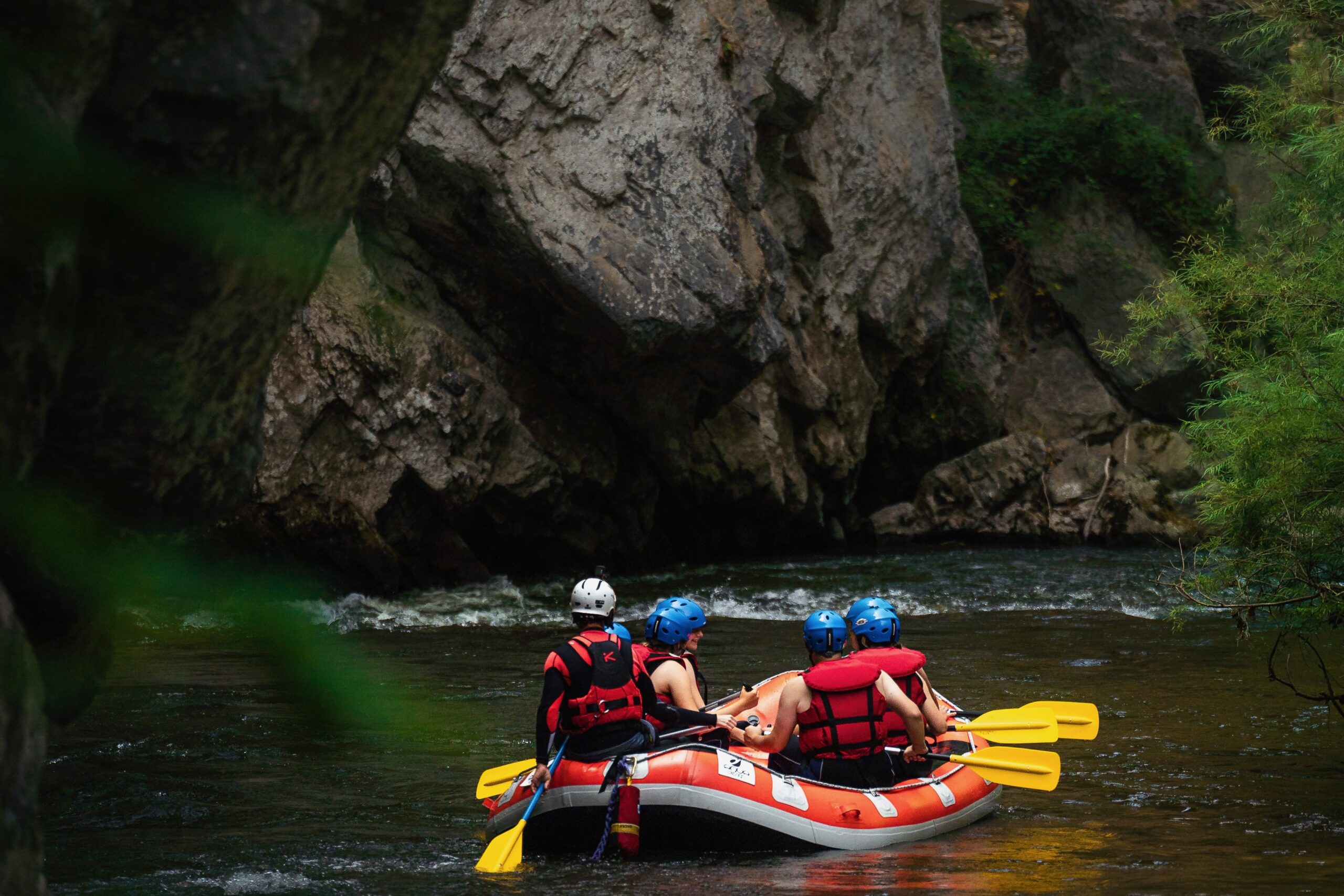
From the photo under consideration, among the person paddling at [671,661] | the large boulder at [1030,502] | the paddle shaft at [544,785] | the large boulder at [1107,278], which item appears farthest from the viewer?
the large boulder at [1107,278]

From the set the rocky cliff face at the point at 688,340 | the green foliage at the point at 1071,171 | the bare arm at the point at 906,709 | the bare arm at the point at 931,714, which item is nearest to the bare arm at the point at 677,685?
the bare arm at the point at 906,709

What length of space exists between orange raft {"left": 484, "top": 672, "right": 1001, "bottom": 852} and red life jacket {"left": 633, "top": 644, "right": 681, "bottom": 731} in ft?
1.62

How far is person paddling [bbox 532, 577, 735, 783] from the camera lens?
19.1 ft

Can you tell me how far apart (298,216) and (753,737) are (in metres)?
5.39

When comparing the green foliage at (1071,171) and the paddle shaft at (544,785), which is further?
the green foliage at (1071,171)

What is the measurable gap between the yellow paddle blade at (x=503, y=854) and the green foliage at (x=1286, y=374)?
3425 mm

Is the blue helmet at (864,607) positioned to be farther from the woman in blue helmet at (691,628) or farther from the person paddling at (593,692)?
the person paddling at (593,692)

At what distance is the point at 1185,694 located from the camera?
9.44 m

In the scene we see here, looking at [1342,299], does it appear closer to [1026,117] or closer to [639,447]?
[639,447]

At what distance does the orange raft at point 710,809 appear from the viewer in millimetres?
5699

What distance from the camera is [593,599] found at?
6012mm

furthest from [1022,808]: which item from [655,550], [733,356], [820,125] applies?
[820,125]

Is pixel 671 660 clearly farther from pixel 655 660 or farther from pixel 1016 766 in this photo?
pixel 1016 766

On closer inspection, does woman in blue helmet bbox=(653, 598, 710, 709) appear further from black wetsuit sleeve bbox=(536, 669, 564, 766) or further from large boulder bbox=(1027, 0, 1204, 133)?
large boulder bbox=(1027, 0, 1204, 133)
